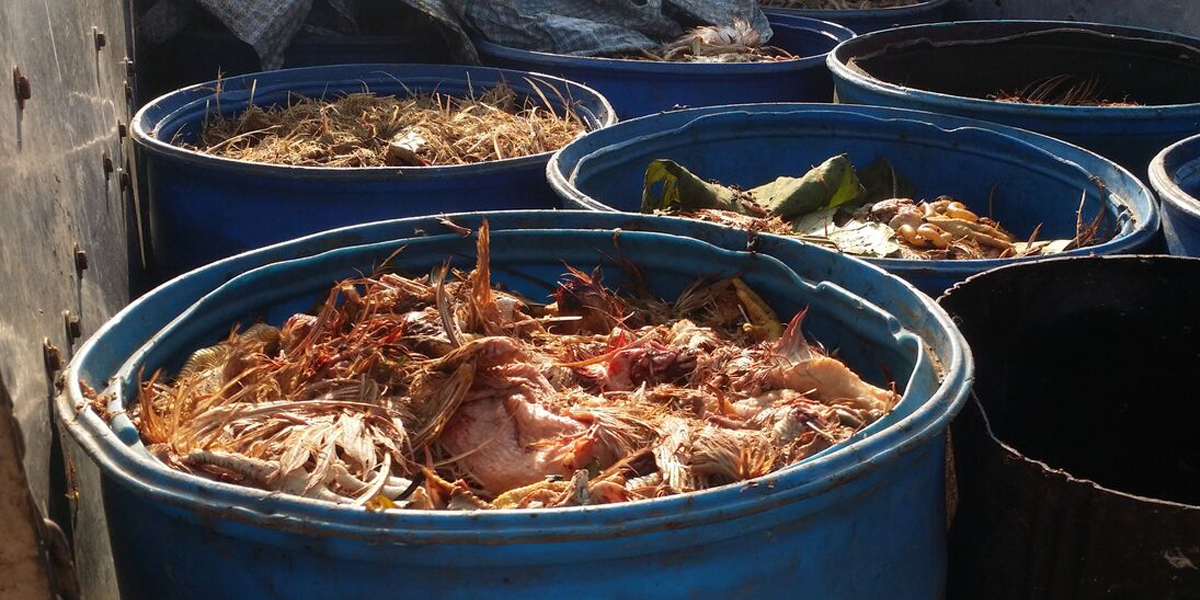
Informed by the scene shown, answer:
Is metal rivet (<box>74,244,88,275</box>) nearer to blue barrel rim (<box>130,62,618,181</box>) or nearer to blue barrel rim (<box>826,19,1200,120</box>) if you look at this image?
blue barrel rim (<box>130,62,618,181</box>)

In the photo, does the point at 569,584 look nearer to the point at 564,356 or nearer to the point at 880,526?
the point at 880,526

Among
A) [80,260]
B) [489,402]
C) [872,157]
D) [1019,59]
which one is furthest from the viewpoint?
[1019,59]

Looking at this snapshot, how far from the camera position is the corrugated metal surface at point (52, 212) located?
2.23 m

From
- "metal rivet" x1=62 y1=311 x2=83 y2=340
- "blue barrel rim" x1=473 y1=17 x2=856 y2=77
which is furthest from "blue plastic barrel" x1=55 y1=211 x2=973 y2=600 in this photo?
"blue barrel rim" x1=473 y1=17 x2=856 y2=77

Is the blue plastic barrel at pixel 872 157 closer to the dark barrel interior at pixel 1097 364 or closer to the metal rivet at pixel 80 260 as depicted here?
the dark barrel interior at pixel 1097 364

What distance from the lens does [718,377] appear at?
102 inches

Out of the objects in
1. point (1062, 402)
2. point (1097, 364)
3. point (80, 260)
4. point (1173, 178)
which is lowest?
point (1062, 402)

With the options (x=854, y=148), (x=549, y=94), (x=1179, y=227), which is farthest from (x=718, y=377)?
(x=549, y=94)

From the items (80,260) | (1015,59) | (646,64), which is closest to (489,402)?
(80,260)

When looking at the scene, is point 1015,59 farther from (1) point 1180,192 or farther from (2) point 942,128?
(1) point 1180,192

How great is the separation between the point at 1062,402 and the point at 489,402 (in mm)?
1591

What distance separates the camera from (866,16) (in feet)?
23.9

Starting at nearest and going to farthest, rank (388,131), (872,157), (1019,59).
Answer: (872,157) < (388,131) < (1019,59)

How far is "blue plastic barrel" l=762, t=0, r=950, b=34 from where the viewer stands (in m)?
7.20
